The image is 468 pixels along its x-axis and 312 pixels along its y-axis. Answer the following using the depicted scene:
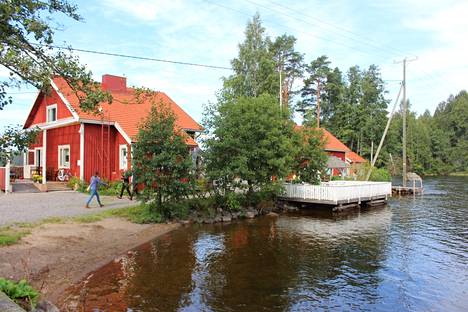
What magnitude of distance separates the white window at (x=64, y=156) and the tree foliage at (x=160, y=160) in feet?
36.5

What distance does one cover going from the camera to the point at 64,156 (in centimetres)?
2550

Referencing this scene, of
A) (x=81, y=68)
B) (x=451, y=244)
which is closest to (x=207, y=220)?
(x=451, y=244)

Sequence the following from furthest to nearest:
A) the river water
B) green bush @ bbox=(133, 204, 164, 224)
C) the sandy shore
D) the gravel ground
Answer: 1. green bush @ bbox=(133, 204, 164, 224)
2. the gravel ground
3. the sandy shore
4. the river water

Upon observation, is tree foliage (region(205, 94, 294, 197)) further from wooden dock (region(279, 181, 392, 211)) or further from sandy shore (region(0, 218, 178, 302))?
sandy shore (region(0, 218, 178, 302))

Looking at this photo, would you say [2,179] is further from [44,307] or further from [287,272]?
[44,307]

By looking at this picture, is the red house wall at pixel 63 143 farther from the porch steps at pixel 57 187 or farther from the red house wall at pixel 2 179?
the red house wall at pixel 2 179

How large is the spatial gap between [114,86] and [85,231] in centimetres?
1663

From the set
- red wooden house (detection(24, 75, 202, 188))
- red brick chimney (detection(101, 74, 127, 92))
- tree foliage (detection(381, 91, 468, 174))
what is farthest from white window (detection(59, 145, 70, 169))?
tree foliage (detection(381, 91, 468, 174))

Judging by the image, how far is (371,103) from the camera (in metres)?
59.7

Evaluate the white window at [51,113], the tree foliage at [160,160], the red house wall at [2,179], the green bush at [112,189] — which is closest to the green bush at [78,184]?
the green bush at [112,189]

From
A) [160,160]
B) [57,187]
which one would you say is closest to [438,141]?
[57,187]

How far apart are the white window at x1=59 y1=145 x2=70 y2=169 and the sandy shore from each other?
469 inches

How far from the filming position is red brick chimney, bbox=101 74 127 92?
27.1 meters

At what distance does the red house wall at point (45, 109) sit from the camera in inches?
967
